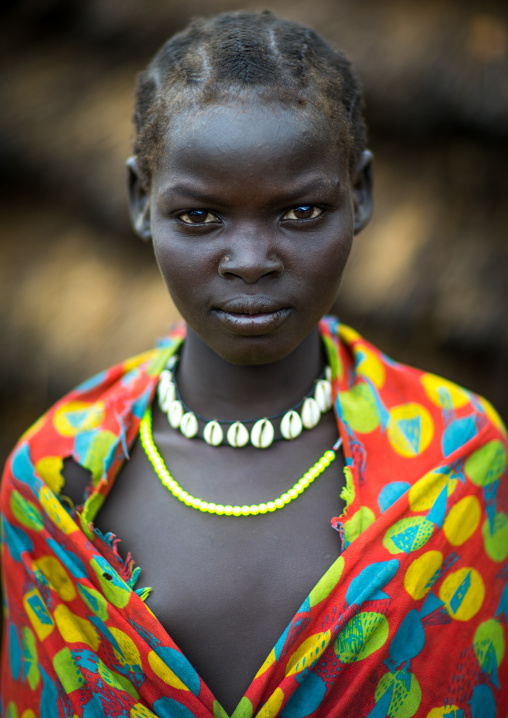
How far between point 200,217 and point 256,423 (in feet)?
1.21

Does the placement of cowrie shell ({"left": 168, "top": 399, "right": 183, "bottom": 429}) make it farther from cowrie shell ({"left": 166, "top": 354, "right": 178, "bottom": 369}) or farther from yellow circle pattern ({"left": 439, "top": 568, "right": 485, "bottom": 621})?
yellow circle pattern ({"left": 439, "top": 568, "right": 485, "bottom": 621})

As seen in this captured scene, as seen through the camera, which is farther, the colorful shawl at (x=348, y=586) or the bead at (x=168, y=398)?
the bead at (x=168, y=398)

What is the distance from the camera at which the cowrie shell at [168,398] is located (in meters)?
1.30

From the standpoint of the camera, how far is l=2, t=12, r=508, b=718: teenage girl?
1.04m

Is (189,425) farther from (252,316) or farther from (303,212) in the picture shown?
(303,212)

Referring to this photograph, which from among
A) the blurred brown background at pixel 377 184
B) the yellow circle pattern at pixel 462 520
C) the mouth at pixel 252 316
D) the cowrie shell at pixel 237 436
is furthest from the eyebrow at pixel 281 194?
the blurred brown background at pixel 377 184

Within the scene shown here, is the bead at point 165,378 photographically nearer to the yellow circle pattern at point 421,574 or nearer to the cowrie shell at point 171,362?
the cowrie shell at point 171,362

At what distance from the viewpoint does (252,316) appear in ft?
3.48

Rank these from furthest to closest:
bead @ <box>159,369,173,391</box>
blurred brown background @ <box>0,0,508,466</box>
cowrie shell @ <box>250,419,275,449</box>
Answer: blurred brown background @ <box>0,0,508,466</box>
bead @ <box>159,369,173,391</box>
cowrie shell @ <box>250,419,275,449</box>

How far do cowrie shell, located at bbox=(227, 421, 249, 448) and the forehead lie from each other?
432 millimetres

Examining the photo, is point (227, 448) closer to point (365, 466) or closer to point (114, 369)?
point (365, 466)

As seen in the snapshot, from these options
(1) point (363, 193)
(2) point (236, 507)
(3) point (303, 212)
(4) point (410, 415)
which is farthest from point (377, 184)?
(2) point (236, 507)

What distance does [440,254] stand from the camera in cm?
221

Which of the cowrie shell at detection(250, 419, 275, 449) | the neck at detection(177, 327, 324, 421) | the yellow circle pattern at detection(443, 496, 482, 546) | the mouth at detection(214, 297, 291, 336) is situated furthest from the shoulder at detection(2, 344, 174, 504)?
the yellow circle pattern at detection(443, 496, 482, 546)
